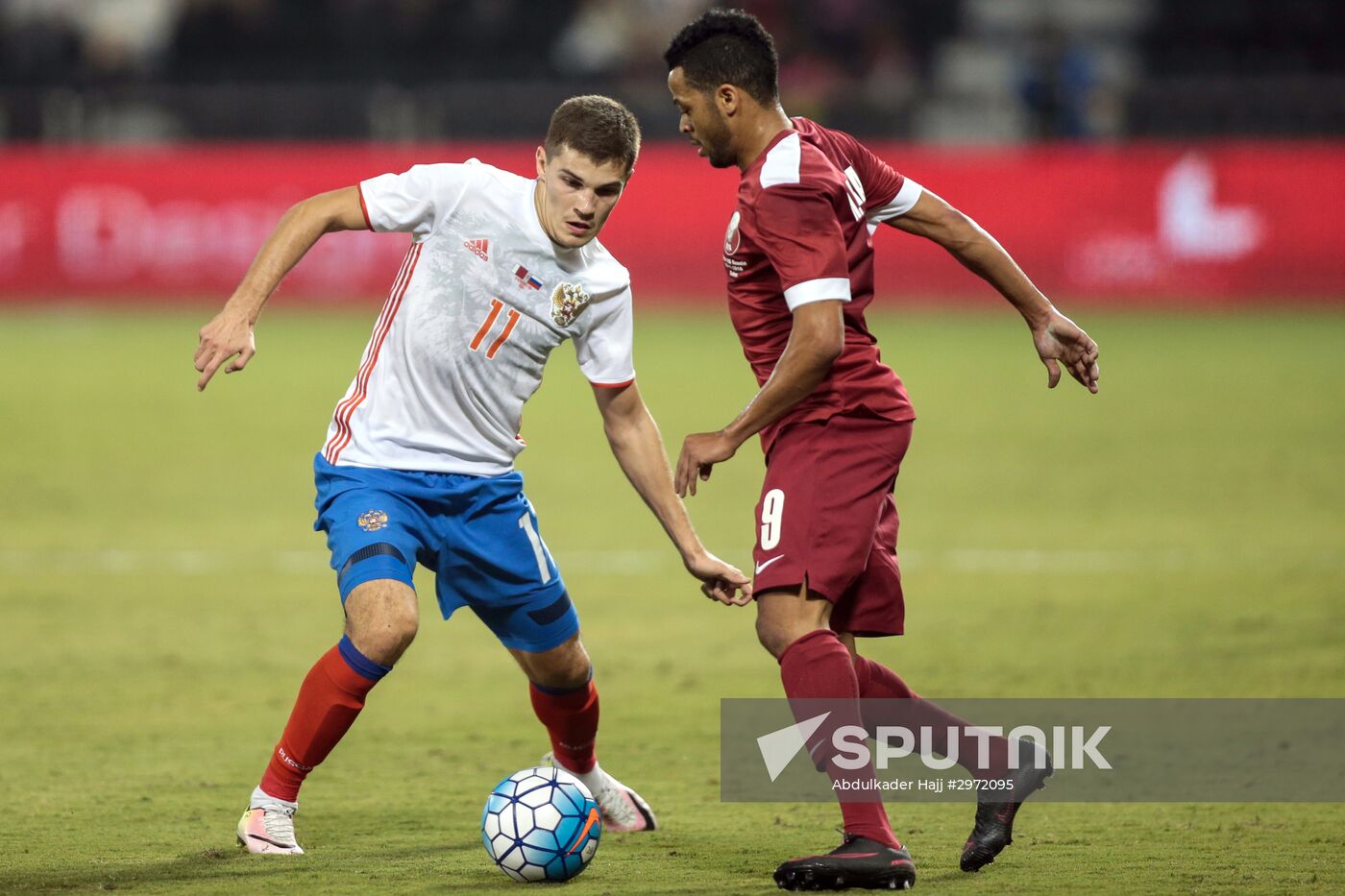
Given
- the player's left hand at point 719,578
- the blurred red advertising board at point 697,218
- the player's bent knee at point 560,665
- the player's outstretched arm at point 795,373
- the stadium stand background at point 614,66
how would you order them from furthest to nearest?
the stadium stand background at point 614,66
the blurred red advertising board at point 697,218
the player's bent knee at point 560,665
the player's left hand at point 719,578
the player's outstretched arm at point 795,373

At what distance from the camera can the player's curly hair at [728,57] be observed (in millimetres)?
4859

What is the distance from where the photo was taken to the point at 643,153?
20.9 m

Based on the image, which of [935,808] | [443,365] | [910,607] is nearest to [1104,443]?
[910,607]

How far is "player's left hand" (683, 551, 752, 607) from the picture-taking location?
5.17 metres

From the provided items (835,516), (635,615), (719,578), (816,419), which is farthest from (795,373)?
(635,615)

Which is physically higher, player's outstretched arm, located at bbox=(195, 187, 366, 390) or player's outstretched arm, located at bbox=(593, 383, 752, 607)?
Result: player's outstretched arm, located at bbox=(195, 187, 366, 390)

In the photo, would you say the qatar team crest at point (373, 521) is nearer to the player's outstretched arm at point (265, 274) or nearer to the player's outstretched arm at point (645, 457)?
the player's outstretched arm at point (265, 274)

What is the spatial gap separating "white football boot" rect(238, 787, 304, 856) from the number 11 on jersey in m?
1.44

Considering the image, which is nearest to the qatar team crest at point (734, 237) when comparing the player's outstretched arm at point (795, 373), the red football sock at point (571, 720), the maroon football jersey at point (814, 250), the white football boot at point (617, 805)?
the maroon football jersey at point (814, 250)

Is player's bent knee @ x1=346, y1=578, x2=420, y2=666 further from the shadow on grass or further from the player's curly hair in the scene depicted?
the player's curly hair

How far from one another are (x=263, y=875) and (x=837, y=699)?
5.34 ft

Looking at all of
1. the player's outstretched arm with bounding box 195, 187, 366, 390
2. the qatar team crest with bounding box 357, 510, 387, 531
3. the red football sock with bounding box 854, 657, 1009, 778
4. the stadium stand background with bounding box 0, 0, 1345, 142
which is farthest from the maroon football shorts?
the stadium stand background with bounding box 0, 0, 1345, 142

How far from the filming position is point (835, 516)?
4.89 metres

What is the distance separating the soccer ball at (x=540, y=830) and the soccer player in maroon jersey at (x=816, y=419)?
0.57 meters
